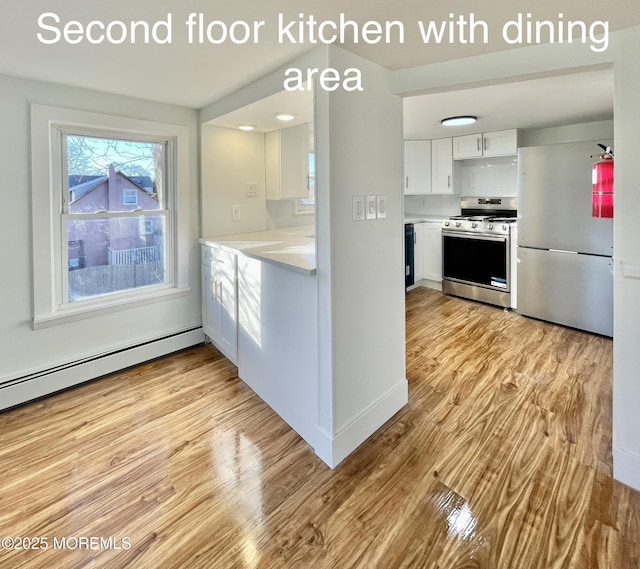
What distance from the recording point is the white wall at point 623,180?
1.60 meters

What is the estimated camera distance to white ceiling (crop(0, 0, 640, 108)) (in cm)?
144

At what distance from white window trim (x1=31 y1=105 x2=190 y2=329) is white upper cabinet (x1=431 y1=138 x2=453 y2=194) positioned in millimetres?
3249

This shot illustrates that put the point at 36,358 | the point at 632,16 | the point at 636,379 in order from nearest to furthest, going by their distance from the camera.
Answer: the point at 632,16, the point at 636,379, the point at 36,358

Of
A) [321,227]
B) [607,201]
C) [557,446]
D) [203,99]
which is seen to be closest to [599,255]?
[607,201]

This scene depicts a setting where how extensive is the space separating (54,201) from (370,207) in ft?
6.77

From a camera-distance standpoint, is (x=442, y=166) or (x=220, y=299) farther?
(x=442, y=166)

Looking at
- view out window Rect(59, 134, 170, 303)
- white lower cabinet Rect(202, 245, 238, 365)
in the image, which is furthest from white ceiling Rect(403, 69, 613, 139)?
view out window Rect(59, 134, 170, 303)

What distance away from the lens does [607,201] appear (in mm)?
2113

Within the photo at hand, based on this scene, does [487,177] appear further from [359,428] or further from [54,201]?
[54,201]

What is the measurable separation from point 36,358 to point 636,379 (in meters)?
3.35

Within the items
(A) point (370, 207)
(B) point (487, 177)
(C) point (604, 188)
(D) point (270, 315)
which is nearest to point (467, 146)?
(B) point (487, 177)

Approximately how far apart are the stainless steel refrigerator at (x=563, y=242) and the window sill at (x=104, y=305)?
3.37m

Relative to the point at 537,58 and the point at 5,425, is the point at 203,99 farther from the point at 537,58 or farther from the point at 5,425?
the point at 5,425

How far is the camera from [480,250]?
4609mm
